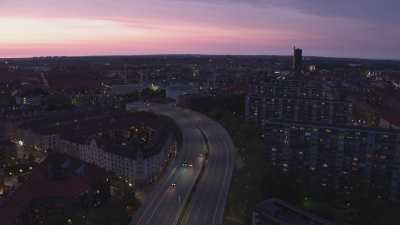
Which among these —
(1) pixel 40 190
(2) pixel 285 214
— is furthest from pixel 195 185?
(2) pixel 285 214

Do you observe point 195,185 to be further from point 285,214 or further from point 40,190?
point 285,214

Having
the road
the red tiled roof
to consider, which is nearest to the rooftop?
the road

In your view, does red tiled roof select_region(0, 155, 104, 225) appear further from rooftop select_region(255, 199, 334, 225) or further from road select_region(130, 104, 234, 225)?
rooftop select_region(255, 199, 334, 225)

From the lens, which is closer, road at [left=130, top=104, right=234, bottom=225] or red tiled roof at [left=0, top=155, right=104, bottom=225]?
red tiled roof at [left=0, top=155, right=104, bottom=225]

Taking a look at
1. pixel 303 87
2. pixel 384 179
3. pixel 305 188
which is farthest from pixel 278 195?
pixel 303 87

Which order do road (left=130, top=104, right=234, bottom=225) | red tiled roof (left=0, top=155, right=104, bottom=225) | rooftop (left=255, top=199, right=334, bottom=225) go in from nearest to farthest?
rooftop (left=255, top=199, right=334, bottom=225) → red tiled roof (left=0, top=155, right=104, bottom=225) → road (left=130, top=104, right=234, bottom=225)

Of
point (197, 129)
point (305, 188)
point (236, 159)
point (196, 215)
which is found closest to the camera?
point (196, 215)

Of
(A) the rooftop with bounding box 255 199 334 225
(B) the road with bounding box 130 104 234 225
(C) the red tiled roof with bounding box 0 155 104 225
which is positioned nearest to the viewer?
(A) the rooftop with bounding box 255 199 334 225

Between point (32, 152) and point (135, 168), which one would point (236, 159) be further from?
point (32, 152)
